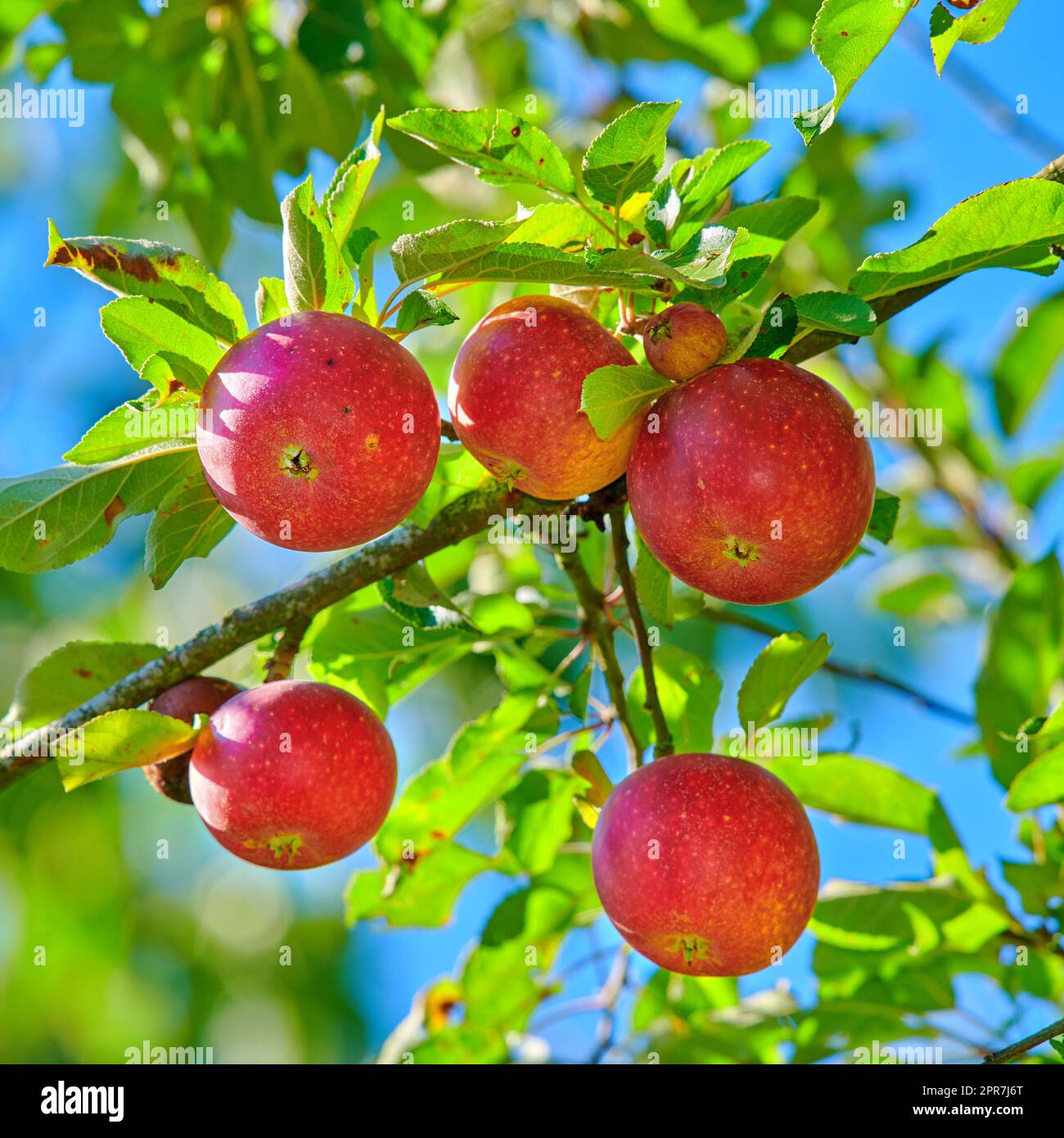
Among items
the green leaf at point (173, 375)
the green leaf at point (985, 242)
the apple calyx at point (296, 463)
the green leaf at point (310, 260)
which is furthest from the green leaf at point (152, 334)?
the green leaf at point (985, 242)

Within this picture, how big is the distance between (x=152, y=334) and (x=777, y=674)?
3.77 ft

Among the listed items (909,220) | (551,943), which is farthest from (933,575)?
(551,943)

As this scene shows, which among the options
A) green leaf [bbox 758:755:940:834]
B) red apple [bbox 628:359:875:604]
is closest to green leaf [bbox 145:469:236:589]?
red apple [bbox 628:359:875:604]

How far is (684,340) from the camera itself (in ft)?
5.12

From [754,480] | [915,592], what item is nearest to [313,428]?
[754,480]

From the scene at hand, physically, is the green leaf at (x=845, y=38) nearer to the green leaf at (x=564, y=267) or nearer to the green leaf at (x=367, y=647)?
the green leaf at (x=564, y=267)

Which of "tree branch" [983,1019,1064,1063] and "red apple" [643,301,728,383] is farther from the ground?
"red apple" [643,301,728,383]

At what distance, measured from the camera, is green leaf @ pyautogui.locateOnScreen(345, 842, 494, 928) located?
267 centimetres

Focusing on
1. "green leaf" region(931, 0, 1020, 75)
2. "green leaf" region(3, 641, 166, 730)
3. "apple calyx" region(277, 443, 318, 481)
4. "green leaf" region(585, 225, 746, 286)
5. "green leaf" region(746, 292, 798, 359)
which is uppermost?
"green leaf" region(931, 0, 1020, 75)

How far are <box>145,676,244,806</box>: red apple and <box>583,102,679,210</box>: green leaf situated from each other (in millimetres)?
1104

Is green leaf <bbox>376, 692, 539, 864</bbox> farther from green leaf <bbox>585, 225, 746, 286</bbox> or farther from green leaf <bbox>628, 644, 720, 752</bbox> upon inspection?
green leaf <bbox>585, 225, 746, 286</bbox>

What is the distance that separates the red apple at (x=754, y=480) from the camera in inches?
59.4

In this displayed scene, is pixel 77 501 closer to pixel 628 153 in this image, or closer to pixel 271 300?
pixel 271 300

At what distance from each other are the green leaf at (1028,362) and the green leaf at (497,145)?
248 centimetres
